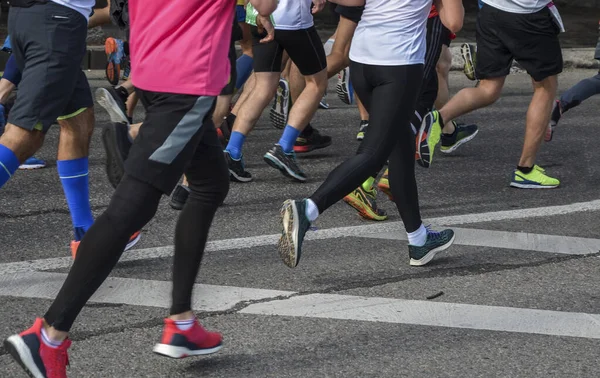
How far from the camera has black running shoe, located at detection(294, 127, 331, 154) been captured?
781cm

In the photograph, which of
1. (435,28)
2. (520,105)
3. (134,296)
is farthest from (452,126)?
(134,296)

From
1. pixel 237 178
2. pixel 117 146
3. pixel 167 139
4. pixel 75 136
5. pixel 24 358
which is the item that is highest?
pixel 167 139

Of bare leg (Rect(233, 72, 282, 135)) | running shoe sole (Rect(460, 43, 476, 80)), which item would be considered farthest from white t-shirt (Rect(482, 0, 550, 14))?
bare leg (Rect(233, 72, 282, 135))

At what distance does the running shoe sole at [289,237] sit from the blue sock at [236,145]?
7.48 feet

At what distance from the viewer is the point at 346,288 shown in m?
4.74

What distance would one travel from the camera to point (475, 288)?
4805 mm

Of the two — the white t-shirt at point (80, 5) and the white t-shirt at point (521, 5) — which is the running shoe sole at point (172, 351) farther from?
the white t-shirt at point (521, 5)

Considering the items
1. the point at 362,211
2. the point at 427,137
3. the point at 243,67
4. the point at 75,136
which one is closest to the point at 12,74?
the point at 243,67

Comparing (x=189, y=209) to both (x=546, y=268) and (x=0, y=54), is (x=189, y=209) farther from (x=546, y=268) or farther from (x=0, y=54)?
(x=0, y=54)

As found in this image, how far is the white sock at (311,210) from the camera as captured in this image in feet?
15.2

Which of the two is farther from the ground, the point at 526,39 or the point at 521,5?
the point at 521,5

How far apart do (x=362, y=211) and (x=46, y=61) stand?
204cm

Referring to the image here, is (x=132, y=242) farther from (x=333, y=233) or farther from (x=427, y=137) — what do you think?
(x=427, y=137)

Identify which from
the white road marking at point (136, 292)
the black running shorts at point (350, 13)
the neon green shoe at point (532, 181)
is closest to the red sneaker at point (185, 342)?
the white road marking at point (136, 292)
